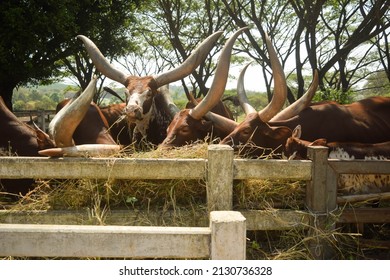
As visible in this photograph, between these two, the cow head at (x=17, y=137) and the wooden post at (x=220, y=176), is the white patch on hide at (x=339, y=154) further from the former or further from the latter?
the cow head at (x=17, y=137)

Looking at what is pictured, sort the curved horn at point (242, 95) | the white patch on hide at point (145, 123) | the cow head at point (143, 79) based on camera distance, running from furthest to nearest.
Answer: the white patch on hide at point (145, 123)
the cow head at point (143, 79)
the curved horn at point (242, 95)

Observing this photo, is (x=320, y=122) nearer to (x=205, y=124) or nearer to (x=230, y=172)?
(x=205, y=124)

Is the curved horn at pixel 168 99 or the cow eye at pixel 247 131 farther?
the curved horn at pixel 168 99

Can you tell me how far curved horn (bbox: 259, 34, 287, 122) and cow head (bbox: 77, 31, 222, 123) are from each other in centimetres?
138

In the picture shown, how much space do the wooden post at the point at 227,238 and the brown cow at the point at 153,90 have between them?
359 cm

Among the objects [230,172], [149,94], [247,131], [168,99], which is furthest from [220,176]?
[168,99]

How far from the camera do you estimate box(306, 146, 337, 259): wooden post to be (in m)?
3.08

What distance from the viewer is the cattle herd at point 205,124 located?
3.64 meters

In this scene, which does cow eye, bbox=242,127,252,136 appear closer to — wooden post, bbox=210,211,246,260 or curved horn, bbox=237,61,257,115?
curved horn, bbox=237,61,257,115

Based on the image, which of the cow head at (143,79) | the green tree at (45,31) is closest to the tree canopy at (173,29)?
the green tree at (45,31)

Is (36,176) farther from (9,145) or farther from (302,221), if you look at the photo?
(302,221)

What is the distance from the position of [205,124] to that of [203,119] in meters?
0.10

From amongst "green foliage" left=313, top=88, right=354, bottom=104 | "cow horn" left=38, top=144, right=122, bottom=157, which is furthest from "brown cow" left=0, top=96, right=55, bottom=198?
"green foliage" left=313, top=88, right=354, bottom=104

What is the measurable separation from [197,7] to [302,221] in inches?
678
